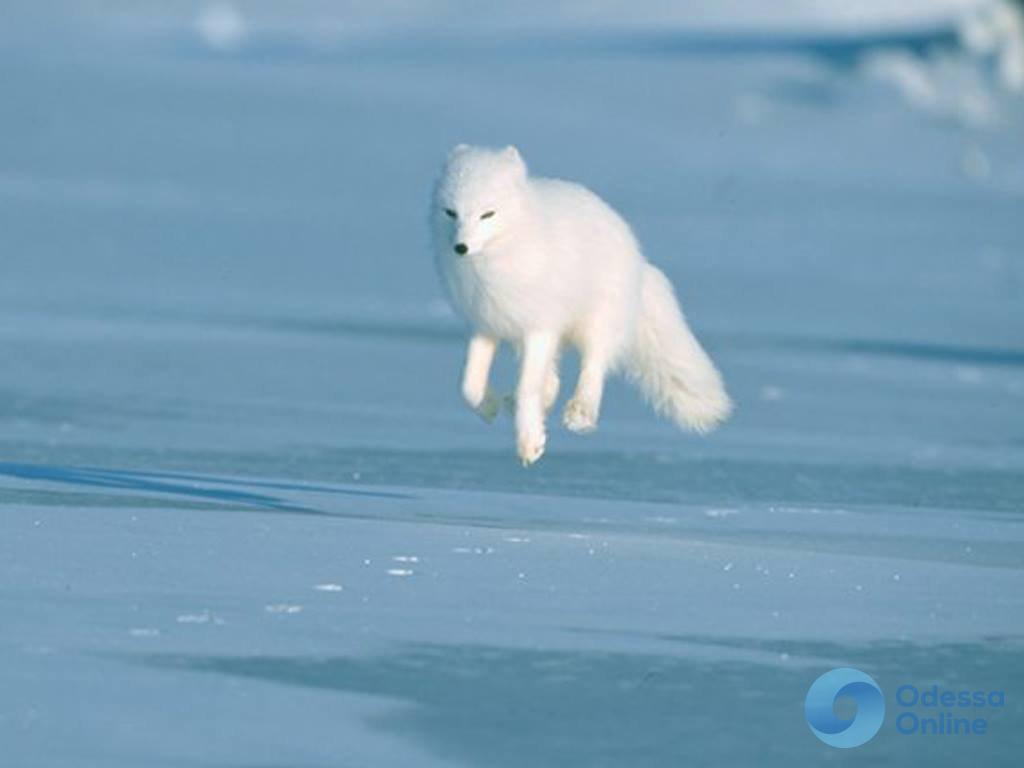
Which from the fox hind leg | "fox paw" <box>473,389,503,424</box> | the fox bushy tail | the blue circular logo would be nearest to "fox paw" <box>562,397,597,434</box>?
the fox hind leg

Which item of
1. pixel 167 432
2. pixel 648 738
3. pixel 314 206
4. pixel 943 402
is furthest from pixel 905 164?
pixel 648 738

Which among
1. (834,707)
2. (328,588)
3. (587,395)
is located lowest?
(834,707)

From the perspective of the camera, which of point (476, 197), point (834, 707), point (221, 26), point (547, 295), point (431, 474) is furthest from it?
point (221, 26)

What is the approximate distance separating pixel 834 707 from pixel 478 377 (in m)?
2.28

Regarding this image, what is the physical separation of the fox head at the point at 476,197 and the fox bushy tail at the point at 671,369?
97 centimetres

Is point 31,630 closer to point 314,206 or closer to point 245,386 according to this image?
point 245,386

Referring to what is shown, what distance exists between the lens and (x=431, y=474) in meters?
7.62

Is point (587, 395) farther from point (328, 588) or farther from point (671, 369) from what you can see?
point (328, 588)

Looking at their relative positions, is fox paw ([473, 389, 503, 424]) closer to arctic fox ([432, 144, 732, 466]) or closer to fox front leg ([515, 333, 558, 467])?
arctic fox ([432, 144, 732, 466])

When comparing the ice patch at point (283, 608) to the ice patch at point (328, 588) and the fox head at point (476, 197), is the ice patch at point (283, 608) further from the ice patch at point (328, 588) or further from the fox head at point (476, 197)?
the fox head at point (476, 197)

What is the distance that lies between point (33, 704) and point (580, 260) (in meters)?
2.75

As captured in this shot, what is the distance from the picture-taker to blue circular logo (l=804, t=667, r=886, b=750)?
4.58m

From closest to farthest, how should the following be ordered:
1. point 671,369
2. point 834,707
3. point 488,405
A: point 834,707, point 488,405, point 671,369

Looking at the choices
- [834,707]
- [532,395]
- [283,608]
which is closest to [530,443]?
[532,395]
